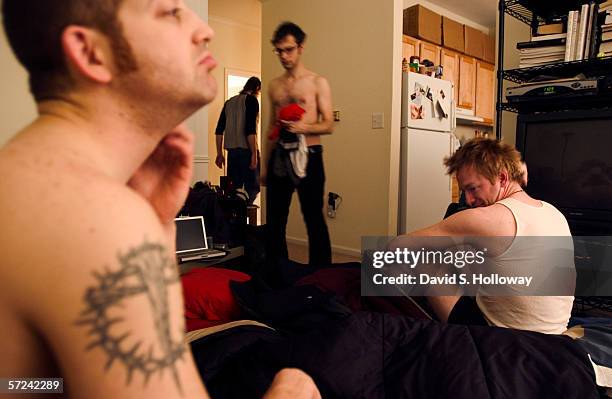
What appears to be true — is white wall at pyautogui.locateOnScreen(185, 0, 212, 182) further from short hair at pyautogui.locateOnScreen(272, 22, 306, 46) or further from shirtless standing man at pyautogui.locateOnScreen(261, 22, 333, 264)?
short hair at pyautogui.locateOnScreen(272, 22, 306, 46)

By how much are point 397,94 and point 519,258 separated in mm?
958

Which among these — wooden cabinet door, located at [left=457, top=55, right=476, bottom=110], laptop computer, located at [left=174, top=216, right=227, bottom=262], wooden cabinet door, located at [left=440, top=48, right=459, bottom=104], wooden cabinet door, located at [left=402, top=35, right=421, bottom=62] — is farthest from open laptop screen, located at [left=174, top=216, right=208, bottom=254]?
wooden cabinet door, located at [left=457, top=55, right=476, bottom=110]

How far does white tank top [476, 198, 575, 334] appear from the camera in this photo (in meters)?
1.08

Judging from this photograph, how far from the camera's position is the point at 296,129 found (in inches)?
45.0

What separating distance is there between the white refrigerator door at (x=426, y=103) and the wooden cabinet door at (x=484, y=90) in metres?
1.66

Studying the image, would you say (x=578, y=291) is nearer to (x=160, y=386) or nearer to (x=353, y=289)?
(x=353, y=289)

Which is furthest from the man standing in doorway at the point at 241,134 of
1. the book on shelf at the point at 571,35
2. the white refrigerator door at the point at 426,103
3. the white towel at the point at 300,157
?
the book on shelf at the point at 571,35

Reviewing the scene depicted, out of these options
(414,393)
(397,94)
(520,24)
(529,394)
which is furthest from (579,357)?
(520,24)

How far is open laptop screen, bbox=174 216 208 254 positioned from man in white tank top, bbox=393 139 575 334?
0.76m

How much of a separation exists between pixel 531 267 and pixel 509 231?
113 millimetres

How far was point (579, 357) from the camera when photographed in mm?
790

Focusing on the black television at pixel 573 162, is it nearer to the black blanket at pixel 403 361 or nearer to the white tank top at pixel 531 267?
the white tank top at pixel 531 267

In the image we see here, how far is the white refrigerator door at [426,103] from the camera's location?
2.30 metres

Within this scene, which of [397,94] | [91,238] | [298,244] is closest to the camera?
[91,238]
